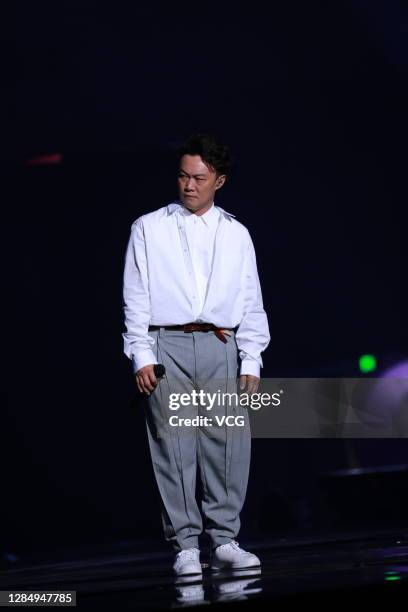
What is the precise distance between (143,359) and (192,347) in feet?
0.50

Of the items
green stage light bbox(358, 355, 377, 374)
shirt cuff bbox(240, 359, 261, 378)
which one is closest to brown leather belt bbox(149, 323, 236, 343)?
shirt cuff bbox(240, 359, 261, 378)

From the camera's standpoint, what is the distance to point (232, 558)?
2.89 m

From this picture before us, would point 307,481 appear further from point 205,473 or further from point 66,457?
point 205,473

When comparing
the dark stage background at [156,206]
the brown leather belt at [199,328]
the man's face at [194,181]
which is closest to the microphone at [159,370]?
the brown leather belt at [199,328]

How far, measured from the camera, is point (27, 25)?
5438 mm

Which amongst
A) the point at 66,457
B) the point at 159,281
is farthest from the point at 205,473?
the point at 66,457

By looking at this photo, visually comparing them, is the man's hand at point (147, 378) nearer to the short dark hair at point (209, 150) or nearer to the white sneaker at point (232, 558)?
the white sneaker at point (232, 558)

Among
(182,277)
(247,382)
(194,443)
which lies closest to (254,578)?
(194,443)

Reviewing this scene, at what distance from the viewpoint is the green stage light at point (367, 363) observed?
6.83 metres

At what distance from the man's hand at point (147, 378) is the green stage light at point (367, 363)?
4083mm

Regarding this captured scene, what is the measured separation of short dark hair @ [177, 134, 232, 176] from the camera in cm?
301

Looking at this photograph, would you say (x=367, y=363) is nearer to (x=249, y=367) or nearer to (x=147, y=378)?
(x=249, y=367)

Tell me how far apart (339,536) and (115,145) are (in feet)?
10.8

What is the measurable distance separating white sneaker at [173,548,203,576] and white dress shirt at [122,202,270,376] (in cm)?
52
